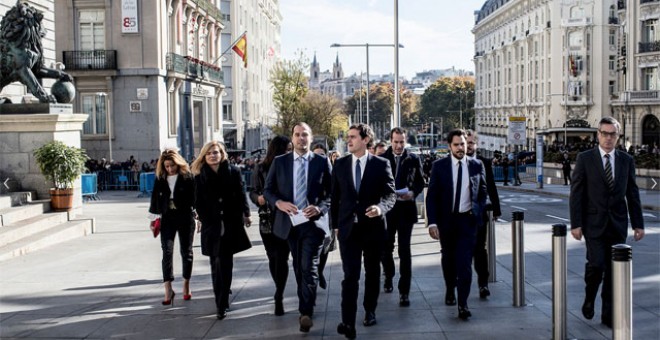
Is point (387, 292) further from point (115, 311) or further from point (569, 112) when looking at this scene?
point (569, 112)

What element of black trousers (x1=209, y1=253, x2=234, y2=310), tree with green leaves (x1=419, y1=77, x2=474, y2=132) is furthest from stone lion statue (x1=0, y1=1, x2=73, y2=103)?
tree with green leaves (x1=419, y1=77, x2=474, y2=132)

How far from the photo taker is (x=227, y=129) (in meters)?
58.8

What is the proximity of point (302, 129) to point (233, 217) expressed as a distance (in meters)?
1.35

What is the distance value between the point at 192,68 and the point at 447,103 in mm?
93363

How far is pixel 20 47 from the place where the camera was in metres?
14.9

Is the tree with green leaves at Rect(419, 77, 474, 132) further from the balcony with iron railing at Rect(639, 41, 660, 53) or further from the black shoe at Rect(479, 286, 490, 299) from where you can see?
the black shoe at Rect(479, 286, 490, 299)

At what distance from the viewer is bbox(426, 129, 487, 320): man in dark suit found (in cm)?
788

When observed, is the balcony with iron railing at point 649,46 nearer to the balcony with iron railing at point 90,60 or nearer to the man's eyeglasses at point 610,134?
the balcony with iron railing at point 90,60

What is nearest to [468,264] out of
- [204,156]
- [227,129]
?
[204,156]

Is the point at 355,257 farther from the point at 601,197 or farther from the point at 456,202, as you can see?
the point at 601,197

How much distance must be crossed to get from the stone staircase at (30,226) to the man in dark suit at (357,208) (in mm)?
6648

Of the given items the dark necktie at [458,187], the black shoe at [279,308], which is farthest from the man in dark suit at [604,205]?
the black shoe at [279,308]

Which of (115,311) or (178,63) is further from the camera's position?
(178,63)

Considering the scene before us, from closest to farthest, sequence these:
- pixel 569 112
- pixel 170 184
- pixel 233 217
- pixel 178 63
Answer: pixel 233 217
pixel 170 184
pixel 178 63
pixel 569 112
